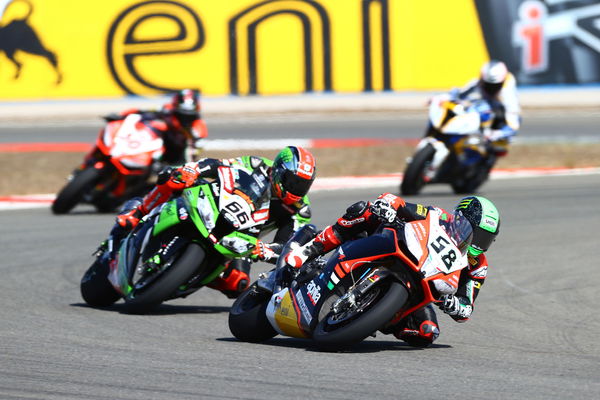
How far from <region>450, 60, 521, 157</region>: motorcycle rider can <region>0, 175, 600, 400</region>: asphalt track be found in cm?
419

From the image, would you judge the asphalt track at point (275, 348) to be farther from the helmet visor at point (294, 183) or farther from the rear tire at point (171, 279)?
the helmet visor at point (294, 183)

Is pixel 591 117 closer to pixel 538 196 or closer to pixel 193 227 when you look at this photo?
pixel 538 196

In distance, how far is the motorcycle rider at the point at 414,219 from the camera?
6.59 meters

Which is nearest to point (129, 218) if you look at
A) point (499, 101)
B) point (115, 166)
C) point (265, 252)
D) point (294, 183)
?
point (265, 252)

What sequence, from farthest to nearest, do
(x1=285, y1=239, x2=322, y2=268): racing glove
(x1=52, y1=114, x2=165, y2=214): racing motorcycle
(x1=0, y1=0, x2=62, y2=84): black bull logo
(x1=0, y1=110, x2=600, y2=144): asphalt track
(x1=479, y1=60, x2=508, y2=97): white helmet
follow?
(x1=0, y1=0, x2=62, y2=84): black bull logo, (x1=0, y1=110, x2=600, y2=144): asphalt track, (x1=479, y1=60, x2=508, y2=97): white helmet, (x1=52, y1=114, x2=165, y2=214): racing motorcycle, (x1=285, y1=239, x2=322, y2=268): racing glove

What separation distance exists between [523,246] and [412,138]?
1135 centimetres

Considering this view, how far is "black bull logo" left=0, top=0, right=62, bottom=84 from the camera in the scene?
24.9 meters

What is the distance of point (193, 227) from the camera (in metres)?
7.81

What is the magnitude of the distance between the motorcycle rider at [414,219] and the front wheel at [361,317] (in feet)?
1.19

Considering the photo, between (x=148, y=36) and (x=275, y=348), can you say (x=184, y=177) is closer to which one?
(x=275, y=348)

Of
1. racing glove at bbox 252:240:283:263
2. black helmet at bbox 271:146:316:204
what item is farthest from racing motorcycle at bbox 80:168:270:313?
black helmet at bbox 271:146:316:204

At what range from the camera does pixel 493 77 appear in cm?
1562

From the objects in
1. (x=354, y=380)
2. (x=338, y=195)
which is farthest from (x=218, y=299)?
(x=338, y=195)

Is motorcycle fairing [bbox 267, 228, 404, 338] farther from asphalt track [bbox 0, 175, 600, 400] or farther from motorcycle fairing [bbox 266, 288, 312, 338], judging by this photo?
asphalt track [bbox 0, 175, 600, 400]
